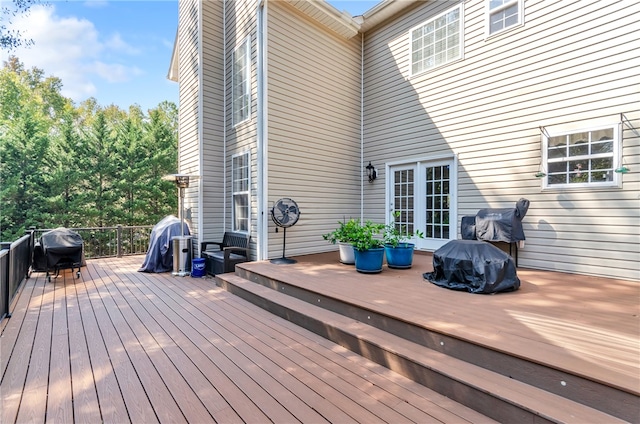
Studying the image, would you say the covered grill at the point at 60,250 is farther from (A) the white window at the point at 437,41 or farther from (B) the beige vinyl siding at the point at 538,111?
(A) the white window at the point at 437,41

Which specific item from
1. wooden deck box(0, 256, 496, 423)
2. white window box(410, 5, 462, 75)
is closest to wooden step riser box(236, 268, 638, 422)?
Result: wooden deck box(0, 256, 496, 423)

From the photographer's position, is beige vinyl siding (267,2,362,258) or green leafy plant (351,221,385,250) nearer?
green leafy plant (351,221,385,250)

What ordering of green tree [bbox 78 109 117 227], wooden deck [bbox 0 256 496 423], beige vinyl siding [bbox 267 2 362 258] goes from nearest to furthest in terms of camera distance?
wooden deck [bbox 0 256 496 423] < beige vinyl siding [bbox 267 2 362 258] < green tree [bbox 78 109 117 227]

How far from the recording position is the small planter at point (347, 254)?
488cm

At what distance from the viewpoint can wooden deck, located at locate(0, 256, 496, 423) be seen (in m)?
1.79

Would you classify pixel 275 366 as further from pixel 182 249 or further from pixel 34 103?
pixel 34 103

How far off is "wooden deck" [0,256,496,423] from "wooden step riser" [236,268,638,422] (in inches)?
9.6

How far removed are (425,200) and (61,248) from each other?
6.79m

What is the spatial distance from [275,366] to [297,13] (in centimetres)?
621

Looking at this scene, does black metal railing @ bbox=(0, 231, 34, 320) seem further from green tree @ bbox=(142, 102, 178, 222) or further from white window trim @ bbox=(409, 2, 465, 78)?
green tree @ bbox=(142, 102, 178, 222)

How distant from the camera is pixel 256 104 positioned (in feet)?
17.8

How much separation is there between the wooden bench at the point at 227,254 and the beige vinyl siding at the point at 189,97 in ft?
2.31

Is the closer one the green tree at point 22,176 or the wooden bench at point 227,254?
the wooden bench at point 227,254

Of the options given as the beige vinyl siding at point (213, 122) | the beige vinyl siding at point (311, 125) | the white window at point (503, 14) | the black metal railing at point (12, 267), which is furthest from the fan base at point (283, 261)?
the white window at point (503, 14)
